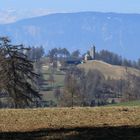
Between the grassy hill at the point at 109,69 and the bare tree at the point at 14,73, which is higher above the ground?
the grassy hill at the point at 109,69

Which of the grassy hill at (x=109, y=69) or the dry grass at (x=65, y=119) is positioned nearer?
the dry grass at (x=65, y=119)

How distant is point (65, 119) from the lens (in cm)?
1656

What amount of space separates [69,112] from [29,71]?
3095 cm

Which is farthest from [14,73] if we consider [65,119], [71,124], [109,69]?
[109,69]

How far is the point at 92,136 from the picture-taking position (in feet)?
41.6

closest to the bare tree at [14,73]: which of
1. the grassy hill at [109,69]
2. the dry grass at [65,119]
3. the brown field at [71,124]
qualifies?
the dry grass at [65,119]

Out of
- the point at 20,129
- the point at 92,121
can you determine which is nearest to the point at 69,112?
the point at 92,121

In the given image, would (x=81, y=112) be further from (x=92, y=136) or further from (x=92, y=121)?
(x=92, y=136)

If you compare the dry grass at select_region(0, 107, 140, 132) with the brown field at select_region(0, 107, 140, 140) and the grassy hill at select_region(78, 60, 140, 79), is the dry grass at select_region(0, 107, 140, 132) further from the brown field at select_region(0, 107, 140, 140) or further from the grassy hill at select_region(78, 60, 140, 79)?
the grassy hill at select_region(78, 60, 140, 79)

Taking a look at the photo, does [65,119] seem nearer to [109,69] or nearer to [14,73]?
[14,73]

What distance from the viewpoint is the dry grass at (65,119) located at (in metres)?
15.2

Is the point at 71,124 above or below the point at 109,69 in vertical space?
below

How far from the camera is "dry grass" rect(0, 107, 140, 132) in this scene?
1523 centimetres

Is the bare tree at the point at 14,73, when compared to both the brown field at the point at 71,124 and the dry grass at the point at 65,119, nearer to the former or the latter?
the dry grass at the point at 65,119
